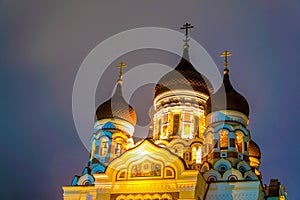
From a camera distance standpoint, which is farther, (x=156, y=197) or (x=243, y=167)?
(x=243, y=167)

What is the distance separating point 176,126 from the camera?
68.8 ft

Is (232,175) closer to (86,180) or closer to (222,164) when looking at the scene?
(222,164)

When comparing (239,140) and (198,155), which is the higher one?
(239,140)

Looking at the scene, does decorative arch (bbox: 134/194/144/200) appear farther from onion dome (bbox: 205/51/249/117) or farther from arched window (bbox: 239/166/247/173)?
onion dome (bbox: 205/51/249/117)

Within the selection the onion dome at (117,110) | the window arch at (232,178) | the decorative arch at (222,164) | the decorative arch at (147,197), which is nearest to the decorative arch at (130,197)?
the decorative arch at (147,197)

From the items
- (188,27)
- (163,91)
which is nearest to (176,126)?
(163,91)

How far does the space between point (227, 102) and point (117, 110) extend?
5107 millimetres

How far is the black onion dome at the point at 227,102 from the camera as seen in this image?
19.2 metres

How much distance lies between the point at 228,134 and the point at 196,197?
3559 millimetres

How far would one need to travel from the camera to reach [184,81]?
2178 cm

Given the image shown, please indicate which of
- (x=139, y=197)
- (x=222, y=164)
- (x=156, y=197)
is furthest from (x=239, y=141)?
(x=139, y=197)

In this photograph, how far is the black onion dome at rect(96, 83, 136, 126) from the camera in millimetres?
21562

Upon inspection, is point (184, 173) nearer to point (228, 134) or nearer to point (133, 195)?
point (133, 195)

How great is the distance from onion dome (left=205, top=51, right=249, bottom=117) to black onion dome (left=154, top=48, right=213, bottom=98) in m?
2.01
